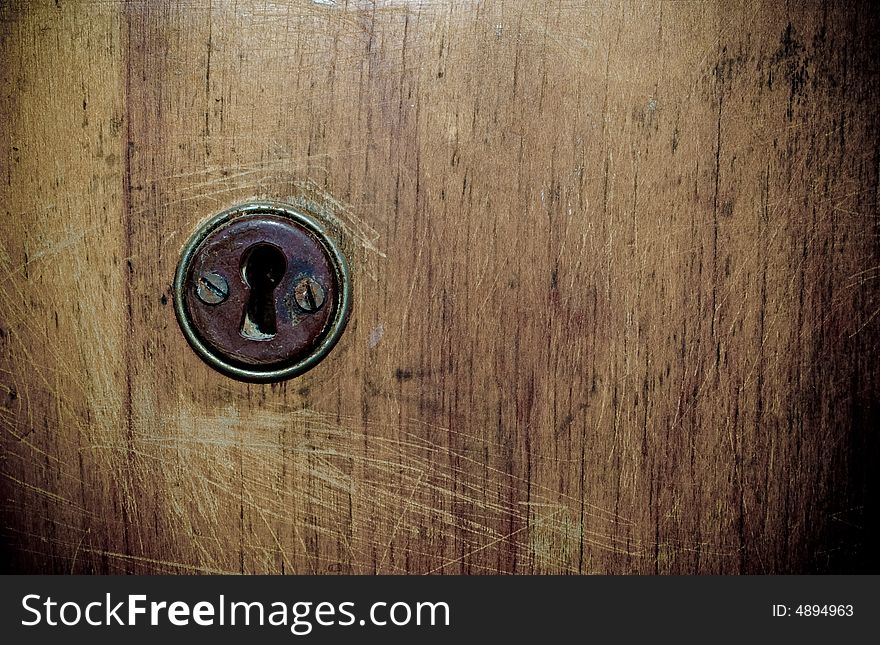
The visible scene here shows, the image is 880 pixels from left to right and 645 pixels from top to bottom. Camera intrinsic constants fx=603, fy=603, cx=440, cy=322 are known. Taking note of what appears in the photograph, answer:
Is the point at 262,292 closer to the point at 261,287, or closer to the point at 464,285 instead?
the point at 261,287

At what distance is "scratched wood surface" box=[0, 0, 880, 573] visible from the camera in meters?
0.45

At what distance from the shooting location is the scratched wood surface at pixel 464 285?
45cm

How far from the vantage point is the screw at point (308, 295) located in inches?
17.4

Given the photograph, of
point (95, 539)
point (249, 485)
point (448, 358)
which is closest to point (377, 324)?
point (448, 358)

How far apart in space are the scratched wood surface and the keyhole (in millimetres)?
43

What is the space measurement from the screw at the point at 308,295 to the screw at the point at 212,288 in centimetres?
5

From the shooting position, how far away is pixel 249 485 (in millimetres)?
467

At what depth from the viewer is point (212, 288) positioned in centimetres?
44

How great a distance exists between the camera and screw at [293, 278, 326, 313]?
1.45ft

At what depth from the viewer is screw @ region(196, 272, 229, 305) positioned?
44cm

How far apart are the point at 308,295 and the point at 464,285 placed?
4.6 inches

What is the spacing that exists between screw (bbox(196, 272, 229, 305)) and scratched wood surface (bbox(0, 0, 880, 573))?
37 mm

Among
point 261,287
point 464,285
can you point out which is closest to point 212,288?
point 261,287

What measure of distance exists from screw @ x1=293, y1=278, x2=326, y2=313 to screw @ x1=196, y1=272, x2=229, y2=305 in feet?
0.17
